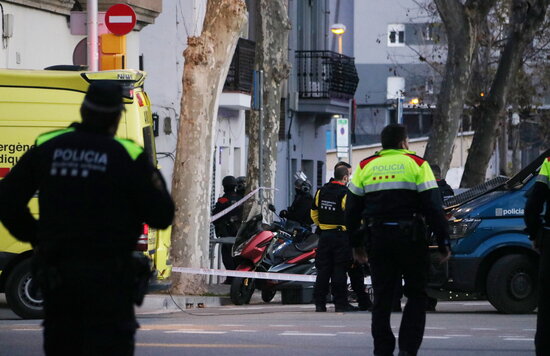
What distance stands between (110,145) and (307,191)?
14.5 meters

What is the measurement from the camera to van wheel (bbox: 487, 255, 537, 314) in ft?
49.6

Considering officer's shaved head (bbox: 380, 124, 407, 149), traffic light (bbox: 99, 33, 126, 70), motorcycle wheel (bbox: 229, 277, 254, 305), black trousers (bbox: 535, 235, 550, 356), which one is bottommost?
motorcycle wheel (bbox: 229, 277, 254, 305)

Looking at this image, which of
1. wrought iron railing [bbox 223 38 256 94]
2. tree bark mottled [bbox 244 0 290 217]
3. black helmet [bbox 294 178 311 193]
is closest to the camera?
black helmet [bbox 294 178 311 193]

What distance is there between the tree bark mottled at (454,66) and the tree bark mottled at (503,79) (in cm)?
116

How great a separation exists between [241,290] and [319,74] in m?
22.1

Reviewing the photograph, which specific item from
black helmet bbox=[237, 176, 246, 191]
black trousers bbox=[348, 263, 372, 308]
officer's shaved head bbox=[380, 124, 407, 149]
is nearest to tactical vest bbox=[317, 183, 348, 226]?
black trousers bbox=[348, 263, 372, 308]

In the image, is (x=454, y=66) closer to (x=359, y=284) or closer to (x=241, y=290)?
(x=241, y=290)

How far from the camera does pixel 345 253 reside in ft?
53.6

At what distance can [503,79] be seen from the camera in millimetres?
31438

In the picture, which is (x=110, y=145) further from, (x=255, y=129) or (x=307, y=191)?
(x=255, y=129)

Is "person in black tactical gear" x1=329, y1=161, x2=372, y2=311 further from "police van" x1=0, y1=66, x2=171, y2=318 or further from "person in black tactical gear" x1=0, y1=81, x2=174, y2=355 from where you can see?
"person in black tactical gear" x1=0, y1=81, x2=174, y2=355

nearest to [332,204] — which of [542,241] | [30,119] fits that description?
[30,119]

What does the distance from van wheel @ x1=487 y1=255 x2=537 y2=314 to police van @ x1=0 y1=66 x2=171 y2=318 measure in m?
3.83

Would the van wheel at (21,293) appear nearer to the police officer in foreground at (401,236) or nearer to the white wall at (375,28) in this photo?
the police officer in foreground at (401,236)
